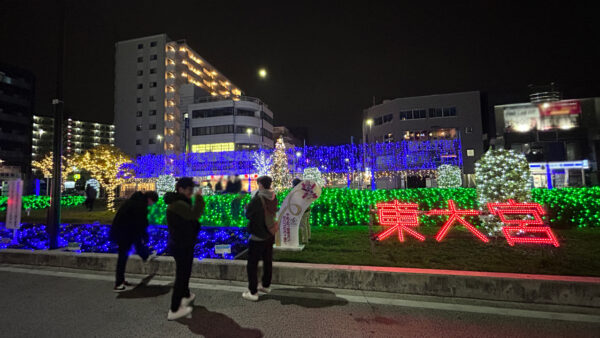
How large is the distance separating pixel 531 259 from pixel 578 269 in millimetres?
732

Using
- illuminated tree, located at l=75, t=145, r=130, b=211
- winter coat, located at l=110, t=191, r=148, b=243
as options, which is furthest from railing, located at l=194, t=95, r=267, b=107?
winter coat, located at l=110, t=191, r=148, b=243

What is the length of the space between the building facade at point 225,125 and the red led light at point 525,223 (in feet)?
165

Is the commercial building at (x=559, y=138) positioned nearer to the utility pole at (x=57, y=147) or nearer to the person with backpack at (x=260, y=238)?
the person with backpack at (x=260, y=238)

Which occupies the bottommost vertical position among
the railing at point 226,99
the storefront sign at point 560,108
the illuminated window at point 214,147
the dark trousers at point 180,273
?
the dark trousers at point 180,273

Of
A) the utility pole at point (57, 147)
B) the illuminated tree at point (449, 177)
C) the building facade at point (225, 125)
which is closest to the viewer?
the utility pole at point (57, 147)

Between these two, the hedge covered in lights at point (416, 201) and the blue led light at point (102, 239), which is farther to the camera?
the hedge covered in lights at point (416, 201)

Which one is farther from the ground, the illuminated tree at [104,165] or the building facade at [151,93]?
the building facade at [151,93]

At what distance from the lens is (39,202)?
21125mm

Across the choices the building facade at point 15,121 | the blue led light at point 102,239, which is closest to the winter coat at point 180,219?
the blue led light at point 102,239

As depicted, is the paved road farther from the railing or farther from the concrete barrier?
the railing

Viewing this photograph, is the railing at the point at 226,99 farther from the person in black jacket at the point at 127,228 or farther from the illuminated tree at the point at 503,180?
the person in black jacket at the point at 127,228

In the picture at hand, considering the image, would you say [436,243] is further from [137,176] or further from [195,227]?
[137,176]

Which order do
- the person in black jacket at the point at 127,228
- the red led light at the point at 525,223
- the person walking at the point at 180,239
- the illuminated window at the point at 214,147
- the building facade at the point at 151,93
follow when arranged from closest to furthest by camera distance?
the person walking at the point at 180,239 → the person in black jacket at the point at 127,228 → the red led light at the point at 525,223 → the illuminated window at the point at 214,147 → the building facade at the point at 151,93

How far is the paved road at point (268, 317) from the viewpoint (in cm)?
344
